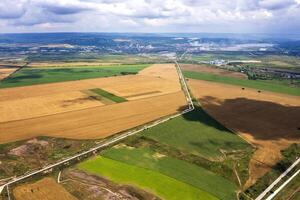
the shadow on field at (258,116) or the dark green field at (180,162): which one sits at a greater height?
the shadow on field at (258,116)

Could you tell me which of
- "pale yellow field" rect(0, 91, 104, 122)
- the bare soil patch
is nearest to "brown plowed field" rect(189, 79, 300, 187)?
the bare soil patch

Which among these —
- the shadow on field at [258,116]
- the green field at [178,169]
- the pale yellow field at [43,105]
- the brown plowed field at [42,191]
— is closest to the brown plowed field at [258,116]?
the shadow on field at [258,116]

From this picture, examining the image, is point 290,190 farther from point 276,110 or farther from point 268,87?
point 268,87

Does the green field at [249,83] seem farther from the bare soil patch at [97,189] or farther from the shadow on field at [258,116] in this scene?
the bare soil patch at [97,189]

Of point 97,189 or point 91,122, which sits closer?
point 97,189

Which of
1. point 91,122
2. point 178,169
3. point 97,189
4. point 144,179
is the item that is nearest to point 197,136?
point 178,169

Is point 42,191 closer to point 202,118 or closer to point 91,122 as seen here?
point 91,122
